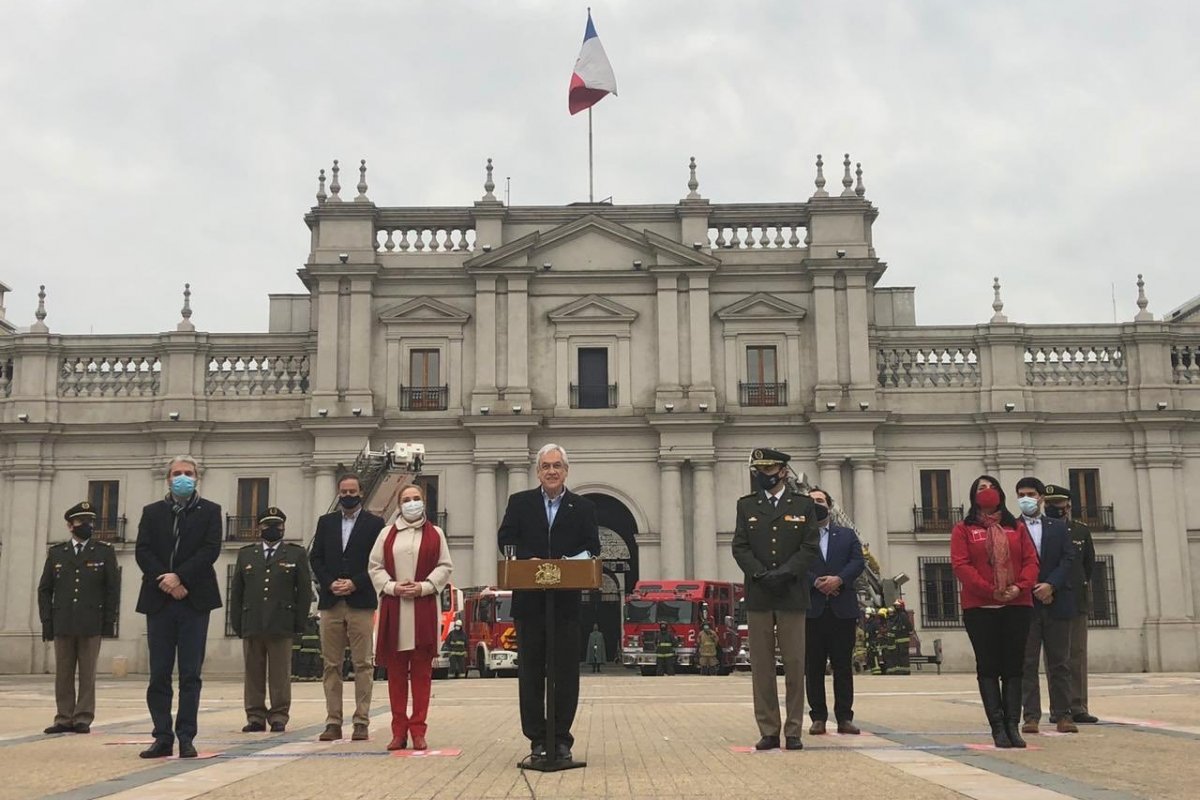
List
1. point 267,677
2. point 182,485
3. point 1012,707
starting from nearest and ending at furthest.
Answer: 1. point 1012,707
2. point 182,485
3. point 267,677

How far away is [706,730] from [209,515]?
15.1 ft

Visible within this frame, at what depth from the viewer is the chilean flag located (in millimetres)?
43188

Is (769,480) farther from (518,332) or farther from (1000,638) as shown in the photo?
(518,332)

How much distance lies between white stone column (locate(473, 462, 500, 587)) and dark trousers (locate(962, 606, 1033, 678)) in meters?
28.0

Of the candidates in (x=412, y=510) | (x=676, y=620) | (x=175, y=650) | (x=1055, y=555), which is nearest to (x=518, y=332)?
(x=676, y=620)

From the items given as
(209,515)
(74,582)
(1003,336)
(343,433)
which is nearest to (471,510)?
(343,433)

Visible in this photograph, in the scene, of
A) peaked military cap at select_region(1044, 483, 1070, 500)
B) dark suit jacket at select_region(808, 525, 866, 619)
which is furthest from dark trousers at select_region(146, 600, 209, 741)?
peaked military cap at select_region(1044, 483, 1070, 500)

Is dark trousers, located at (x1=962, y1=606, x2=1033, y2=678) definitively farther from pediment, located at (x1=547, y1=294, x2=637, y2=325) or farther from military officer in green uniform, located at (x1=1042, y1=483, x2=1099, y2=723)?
pediment, located at (x1=547, y1=294, x2=637, y2=325)

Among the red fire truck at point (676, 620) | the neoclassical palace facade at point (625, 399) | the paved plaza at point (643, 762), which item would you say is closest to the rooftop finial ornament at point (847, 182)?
the neoclassical palace facade at point (625, 399)

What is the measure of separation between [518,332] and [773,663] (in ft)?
98.8

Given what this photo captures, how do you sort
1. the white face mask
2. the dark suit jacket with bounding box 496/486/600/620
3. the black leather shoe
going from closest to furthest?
the dark suit jacket with bounding box 496/486/600/620 → the black leather shoe → the white face mask

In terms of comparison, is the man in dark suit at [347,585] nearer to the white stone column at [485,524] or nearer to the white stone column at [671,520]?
the white stone column at [485,524]

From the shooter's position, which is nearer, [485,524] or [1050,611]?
[1050,611]

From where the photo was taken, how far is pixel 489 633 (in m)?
35.5
